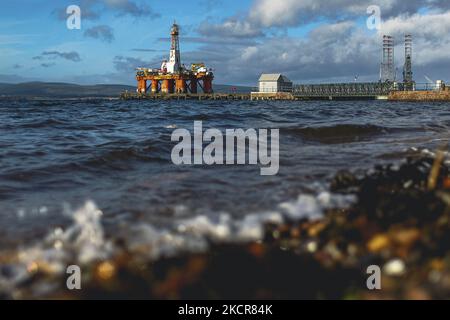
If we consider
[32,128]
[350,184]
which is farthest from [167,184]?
[32,128]

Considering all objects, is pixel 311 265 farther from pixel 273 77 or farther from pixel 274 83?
pixel 273 77

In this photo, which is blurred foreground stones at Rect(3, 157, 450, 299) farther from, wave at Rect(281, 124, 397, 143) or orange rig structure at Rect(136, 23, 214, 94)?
orange rig structure at Rect(136, 23, 214, 94)

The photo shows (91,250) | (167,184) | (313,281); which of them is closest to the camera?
(313,281)

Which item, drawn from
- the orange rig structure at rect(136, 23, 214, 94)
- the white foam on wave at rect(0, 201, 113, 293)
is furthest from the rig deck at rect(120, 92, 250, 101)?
the white foam on wave at rect(0, 201, 113, 293)

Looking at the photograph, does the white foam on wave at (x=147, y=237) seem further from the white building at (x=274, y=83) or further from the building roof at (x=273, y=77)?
the building roof at (x=273, y=77)

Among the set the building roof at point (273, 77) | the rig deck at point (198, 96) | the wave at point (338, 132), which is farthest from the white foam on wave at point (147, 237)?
the building roof at point (273, 77)
